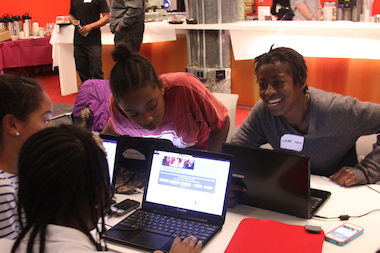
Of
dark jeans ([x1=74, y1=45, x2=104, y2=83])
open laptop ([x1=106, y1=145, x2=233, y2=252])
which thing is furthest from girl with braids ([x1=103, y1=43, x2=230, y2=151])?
dark jeans ([x1=74, y1=45, x2=104, y2=83])

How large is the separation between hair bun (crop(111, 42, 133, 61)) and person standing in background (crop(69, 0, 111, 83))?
3.48 meters

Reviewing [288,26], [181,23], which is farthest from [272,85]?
[181,23]

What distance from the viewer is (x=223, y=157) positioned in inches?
61.3

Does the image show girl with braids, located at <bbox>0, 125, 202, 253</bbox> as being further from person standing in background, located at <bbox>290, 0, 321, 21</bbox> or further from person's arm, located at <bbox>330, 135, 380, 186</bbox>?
person standing in background, located at <bbox>290, 0, 321, 21</bbox>

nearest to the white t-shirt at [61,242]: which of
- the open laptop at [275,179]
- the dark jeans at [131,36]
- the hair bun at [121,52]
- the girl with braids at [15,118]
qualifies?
the girl with braids at [15,118]

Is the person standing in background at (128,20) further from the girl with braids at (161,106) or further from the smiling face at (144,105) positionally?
the smiling face at (144,105)

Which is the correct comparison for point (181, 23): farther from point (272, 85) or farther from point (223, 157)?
point (223, 157)

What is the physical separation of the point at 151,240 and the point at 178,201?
0.20 metres

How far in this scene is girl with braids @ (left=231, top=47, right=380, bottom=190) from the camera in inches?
75.0

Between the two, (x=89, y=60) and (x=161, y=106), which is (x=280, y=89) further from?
(x=89, y=60)

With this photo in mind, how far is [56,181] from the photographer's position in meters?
1.00

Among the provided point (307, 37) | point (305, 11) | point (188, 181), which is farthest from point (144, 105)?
point (305, 11)

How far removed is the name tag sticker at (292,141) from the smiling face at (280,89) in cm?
12

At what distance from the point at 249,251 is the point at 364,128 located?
926 millimetres
